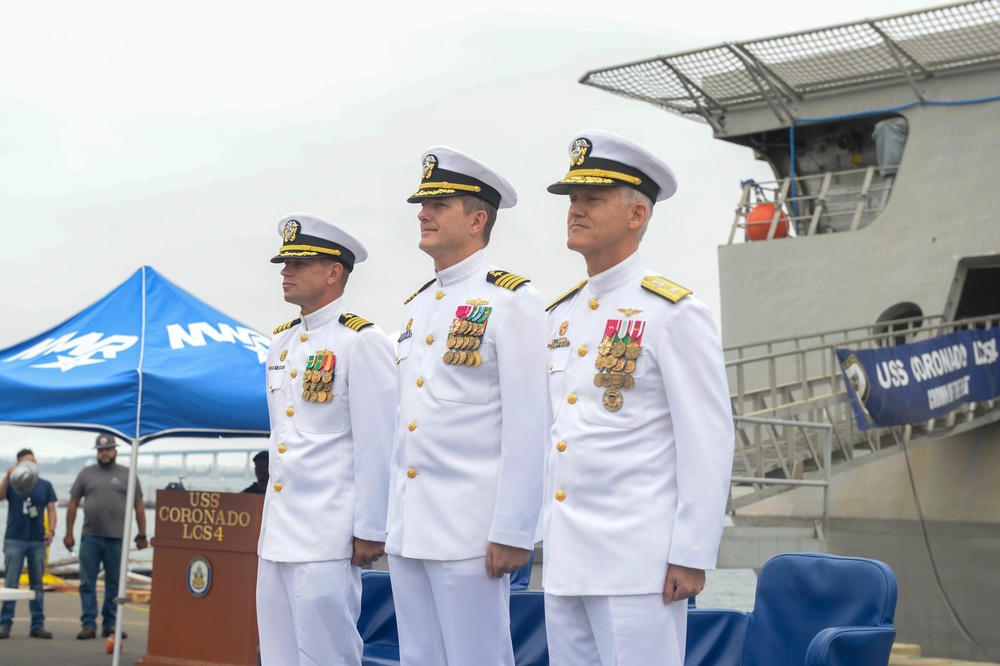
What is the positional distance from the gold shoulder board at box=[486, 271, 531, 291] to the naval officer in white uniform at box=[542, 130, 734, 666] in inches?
19.8

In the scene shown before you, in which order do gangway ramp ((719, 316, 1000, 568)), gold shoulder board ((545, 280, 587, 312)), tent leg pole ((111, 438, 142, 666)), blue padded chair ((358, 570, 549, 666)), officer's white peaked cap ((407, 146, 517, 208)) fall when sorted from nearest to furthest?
gold shoulder board ((545, 280, 587, 312)) < officer's white peaked cap ((407, 146, 517, 208)) < blue padded chair ((358, 570, 549, 666)) < tent leg pole ((111, 438, 142, 666)) < gangway ramp ((719, 316, 1000, 568))

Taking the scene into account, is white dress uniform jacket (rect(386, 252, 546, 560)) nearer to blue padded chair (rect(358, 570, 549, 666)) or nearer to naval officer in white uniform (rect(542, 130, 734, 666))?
naval officer in white uniform (rect(542, 130, 734, 666))

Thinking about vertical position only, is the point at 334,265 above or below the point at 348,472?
above

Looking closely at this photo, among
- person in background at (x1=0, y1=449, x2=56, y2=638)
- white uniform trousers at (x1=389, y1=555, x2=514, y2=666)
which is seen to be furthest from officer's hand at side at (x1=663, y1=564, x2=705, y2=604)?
person in background at (x1=0, y1=449, x2=56, y2=638)

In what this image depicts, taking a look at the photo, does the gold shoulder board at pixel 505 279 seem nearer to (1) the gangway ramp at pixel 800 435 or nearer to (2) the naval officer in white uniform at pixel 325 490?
(2) the naval officer in white uniform at pixel 325 490

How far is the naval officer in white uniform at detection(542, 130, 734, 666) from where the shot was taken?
3.09 meters

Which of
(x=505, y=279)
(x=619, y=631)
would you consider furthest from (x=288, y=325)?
(x=619, y=631)

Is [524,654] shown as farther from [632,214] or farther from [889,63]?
[889,63]

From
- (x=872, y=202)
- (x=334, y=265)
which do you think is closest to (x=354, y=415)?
(x=334, y=265)

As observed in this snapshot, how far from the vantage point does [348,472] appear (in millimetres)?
4363

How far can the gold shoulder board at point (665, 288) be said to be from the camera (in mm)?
3230

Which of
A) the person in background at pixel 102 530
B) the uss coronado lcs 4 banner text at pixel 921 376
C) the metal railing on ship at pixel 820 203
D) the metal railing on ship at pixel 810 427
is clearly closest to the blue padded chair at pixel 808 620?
the metal railing on ship at pixel 810 427

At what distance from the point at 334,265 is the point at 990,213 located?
13.0 metres

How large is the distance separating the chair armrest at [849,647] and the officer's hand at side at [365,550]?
5.00ft
